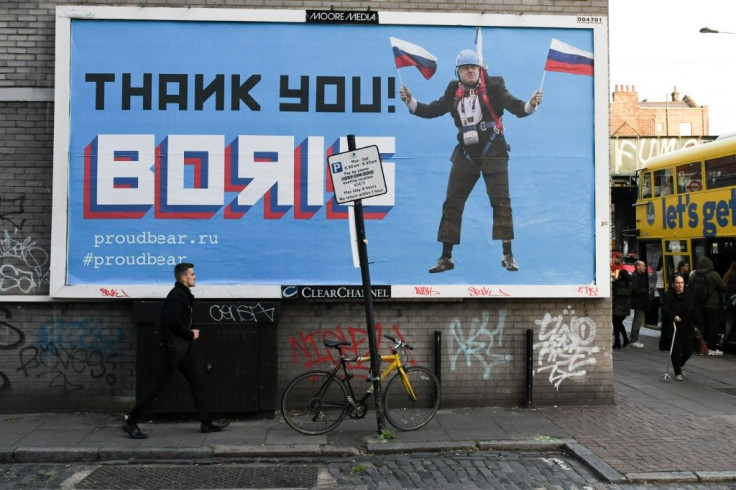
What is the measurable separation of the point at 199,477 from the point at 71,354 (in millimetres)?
3058

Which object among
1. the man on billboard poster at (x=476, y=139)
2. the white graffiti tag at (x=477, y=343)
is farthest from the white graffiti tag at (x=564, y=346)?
the man on billboard poster at (x=476, y=139)

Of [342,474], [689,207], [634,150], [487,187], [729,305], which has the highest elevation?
[634,150]

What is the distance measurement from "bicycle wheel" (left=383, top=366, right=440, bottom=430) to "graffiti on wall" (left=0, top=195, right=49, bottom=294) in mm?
4530

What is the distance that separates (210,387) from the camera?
7.93 metres

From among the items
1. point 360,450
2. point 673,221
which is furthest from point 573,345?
point 673,221

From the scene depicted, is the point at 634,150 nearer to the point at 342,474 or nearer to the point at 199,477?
the point at 342,474

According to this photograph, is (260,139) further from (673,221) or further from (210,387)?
(673,221)

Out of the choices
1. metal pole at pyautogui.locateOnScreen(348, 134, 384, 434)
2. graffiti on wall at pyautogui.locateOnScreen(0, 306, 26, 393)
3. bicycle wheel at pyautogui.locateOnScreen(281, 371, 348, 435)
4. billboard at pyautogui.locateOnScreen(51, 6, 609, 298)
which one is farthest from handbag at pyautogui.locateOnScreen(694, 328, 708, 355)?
graffiti on wall at pyautogui.locateOnScreen(0, 306, 26, 393)

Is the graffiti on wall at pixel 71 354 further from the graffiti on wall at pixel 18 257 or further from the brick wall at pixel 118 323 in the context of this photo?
the graffiti on wall at pixel 18 257

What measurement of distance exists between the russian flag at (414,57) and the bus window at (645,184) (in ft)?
35.7

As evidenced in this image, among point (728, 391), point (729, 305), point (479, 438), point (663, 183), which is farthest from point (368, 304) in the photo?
point (663, 183)

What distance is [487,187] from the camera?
8.74 meters

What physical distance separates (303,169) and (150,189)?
1.91 m

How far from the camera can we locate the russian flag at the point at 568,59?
8786 mm
